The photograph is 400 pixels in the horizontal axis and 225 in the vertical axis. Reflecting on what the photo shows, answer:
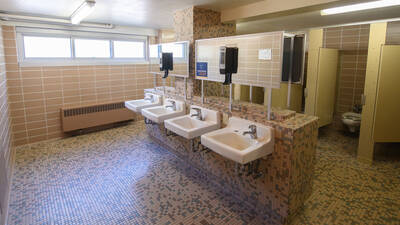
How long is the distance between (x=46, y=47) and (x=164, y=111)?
8.67ft

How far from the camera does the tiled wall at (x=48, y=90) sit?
398 cm

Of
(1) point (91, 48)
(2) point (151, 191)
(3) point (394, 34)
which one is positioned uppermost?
(3) point (394, 34)

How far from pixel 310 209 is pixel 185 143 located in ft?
5.84

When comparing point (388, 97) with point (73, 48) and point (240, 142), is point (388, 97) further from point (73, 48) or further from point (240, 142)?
point (73, 48)

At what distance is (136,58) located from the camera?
5586 millimetres

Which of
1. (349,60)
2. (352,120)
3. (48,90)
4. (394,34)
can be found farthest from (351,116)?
(48,90)

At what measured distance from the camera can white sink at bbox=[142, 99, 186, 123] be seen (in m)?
3.16

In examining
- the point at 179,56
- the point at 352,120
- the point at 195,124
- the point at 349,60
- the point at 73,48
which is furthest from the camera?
the point at 349,60

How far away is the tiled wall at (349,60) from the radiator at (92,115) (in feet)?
15.0

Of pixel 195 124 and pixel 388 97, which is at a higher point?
pixel 388 97

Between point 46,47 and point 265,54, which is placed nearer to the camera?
point 265,54

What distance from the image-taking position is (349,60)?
477cm

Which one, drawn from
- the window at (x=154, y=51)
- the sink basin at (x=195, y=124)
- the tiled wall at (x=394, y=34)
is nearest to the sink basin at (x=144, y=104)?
the window at (x=154, y=51)

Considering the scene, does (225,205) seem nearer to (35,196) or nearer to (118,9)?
(35,196)
